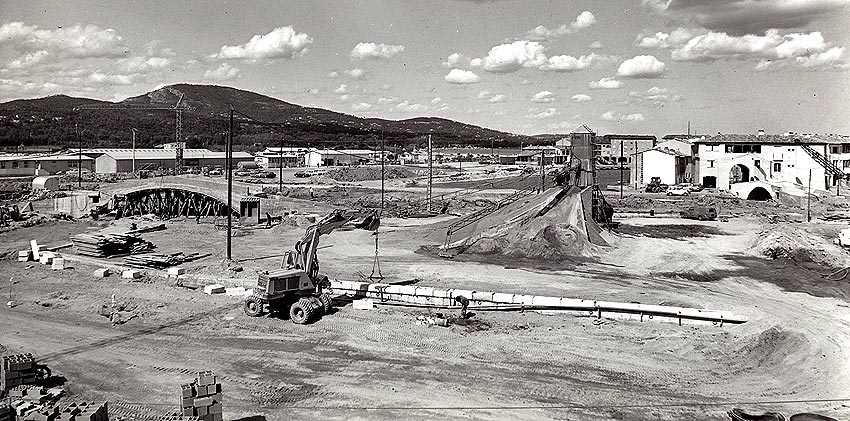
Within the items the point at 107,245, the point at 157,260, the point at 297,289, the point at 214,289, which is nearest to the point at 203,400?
the point at 297,289

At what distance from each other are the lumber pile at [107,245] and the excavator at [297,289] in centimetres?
1388

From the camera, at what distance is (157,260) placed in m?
32.0

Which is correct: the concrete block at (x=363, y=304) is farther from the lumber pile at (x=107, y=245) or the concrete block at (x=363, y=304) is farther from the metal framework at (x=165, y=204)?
the metal framework at (x=165, y=204)

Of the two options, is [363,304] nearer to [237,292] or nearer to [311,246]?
[311,246]

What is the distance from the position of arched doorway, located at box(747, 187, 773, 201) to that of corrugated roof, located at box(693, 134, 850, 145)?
8.09m

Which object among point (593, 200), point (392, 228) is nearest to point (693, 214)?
point (593, 200)

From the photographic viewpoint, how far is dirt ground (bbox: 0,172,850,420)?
15656mm

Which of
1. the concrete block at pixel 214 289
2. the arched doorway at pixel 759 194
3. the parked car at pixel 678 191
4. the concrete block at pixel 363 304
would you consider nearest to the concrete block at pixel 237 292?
the concrete block at pixel 214 289

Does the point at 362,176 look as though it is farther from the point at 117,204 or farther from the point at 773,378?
the point at 773,378

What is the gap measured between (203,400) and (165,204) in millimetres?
42117

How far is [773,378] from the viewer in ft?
56.1

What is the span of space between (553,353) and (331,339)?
6449 millimetres

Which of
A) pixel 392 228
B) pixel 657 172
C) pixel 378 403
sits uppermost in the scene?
pixel 657 172

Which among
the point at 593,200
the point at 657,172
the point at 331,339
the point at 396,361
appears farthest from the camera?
the point at 657,172
